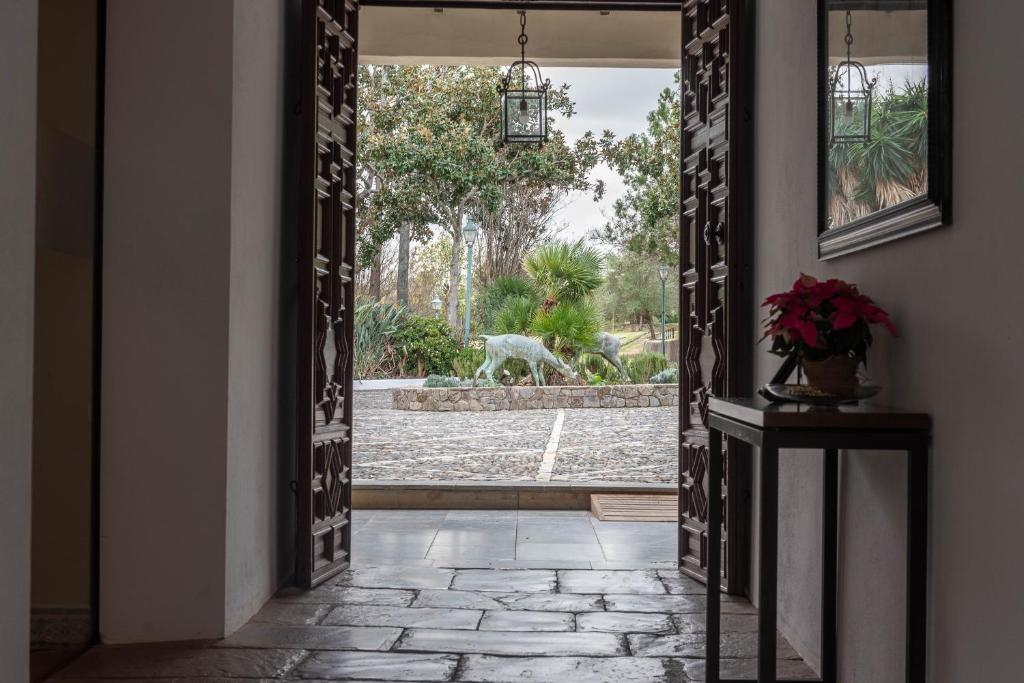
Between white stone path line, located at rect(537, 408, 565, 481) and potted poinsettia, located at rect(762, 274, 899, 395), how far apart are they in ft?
16.1

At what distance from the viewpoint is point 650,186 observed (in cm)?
1903

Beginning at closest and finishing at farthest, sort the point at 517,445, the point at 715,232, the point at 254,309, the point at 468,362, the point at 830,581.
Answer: the point at 830,581 → the point at 254,309 → the point at 715,232 → the point at 517,445 → the point at 468,362

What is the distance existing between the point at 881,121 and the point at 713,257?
5.88ft

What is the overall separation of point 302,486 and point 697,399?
180 cm

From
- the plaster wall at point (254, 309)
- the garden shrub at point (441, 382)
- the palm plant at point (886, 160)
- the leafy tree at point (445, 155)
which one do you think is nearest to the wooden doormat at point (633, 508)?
the plaster wall at point (254, 309)

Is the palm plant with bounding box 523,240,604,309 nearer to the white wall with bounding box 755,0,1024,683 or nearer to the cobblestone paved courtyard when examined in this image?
the cobblestone paved courtyard

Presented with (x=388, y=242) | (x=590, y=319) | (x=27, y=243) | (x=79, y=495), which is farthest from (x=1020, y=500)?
(x=388, y=242)

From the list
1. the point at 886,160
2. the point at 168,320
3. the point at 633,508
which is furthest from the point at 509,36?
the point at 886,160

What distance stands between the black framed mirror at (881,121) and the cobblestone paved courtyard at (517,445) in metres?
4.41

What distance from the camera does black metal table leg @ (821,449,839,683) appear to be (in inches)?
112

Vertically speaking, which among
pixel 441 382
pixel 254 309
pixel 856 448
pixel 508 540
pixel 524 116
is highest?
pixel 524 116

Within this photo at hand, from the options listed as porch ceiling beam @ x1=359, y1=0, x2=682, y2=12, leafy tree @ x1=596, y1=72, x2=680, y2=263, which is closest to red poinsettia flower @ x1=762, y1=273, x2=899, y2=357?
porch ceiling beam @ x1=359, y1=0, x2=682, y2=12

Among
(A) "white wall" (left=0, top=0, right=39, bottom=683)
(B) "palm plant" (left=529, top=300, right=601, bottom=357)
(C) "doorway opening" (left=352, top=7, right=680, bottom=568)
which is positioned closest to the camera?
(A) "white wall" (left=0, top=0, right=39, bottom=683)

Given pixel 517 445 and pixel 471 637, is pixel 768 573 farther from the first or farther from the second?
pixel 517 445
